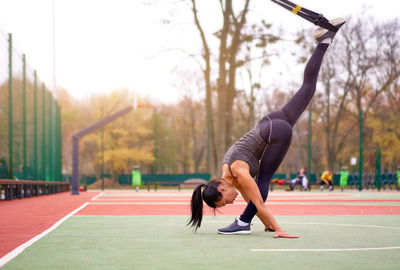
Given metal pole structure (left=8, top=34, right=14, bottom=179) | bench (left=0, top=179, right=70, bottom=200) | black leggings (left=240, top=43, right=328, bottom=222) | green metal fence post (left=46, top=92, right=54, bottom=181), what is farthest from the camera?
green metal fence post (left=46, top=92, right=54, bottom=181)

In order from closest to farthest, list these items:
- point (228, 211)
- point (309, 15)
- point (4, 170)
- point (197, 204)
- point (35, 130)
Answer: point (197, 204) < point (309, 15) < point (228, 211) < point (4, 170) < point (35, 130)

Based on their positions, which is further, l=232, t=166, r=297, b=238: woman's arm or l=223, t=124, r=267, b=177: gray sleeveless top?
l=223, t=124, r=267, b=177: gray sleeveless top

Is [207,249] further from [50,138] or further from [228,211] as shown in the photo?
[50,138]

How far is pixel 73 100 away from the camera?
54.1m

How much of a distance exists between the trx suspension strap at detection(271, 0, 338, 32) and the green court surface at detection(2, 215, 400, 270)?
86.0 inches

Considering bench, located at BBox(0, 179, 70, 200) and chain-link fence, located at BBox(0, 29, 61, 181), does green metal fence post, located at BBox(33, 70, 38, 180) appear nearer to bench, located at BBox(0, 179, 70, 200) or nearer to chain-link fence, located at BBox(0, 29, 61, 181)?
chain-link fence, located at BBox(0, 29, 61, 181)

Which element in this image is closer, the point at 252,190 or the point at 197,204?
the point at 252,190

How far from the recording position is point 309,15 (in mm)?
5676

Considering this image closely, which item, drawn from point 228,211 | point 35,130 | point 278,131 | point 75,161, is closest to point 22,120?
point 35,130

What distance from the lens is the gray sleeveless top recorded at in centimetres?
524

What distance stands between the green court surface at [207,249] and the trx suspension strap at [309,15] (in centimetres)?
218

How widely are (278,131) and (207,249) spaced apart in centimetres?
155

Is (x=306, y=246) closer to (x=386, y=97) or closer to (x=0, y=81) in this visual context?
(x=0, y=81)

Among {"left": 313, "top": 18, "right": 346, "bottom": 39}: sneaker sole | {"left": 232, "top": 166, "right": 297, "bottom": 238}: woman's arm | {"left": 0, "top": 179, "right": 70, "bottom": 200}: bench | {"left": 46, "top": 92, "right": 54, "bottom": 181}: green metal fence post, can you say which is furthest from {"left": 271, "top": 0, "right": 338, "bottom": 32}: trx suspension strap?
{"left": 46, "top": 92, "right": 54, "bottom": 181}: green metal fence post
